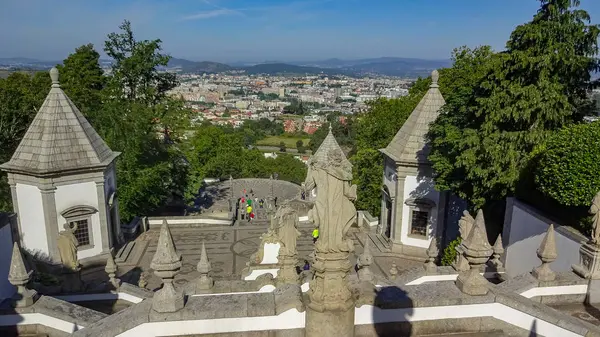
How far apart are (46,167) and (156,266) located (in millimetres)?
13292

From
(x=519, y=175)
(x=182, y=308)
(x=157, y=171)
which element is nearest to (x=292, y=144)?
(x=157, y=171)

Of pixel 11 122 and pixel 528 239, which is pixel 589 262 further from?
pixel 11 122

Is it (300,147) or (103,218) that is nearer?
(103,218)

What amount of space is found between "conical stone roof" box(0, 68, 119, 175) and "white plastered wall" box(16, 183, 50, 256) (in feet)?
3.22

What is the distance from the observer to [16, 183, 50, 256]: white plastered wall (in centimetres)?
1731

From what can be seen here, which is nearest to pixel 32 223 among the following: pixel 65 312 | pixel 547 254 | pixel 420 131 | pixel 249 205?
pixel 65 312

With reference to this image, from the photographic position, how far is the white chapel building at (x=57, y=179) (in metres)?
17.1

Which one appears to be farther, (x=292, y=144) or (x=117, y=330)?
(x=292, y=144)

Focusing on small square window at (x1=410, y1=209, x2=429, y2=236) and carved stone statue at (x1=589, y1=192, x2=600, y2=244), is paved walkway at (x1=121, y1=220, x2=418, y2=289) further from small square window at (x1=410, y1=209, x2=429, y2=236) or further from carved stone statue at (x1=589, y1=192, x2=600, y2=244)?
carved stone statue at (x1=589, y1=192, x2=600, y2=244)

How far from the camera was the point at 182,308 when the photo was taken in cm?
671

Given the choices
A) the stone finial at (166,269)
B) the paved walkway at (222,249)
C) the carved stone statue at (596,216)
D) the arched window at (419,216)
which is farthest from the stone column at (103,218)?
the carved stone statue at (596,216)

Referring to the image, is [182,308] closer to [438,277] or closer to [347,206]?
[347,206]

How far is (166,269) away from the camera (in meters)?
6.33

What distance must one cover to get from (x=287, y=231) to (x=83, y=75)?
30.7 m
